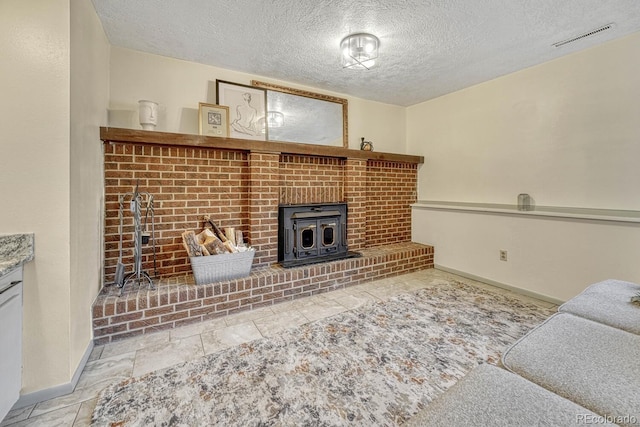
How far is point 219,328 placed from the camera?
2.21 m

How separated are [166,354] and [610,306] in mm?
2645

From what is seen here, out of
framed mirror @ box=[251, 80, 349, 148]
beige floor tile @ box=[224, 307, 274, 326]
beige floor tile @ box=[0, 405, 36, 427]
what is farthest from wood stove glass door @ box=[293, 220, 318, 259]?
beige floor tile @ box=[0, 405, 36, 427]

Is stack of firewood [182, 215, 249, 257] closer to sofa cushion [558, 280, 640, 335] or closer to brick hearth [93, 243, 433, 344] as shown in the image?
brick hearth [93, 243, 433, 344]

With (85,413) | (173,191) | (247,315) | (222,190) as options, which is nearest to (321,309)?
(247,315)

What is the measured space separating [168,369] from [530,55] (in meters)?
4.05

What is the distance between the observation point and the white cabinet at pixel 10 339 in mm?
1182

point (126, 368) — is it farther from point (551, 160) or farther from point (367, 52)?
point (551, 160)

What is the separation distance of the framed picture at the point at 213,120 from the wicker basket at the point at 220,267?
4.08 ft

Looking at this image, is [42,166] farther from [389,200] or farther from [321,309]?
[389,200]

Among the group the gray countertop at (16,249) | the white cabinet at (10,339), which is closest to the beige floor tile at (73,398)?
the white cabinet at (10,339)

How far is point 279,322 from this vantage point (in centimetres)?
230

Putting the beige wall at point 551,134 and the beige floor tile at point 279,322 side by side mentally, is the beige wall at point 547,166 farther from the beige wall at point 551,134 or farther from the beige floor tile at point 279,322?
the beige floor tile at point 279,322

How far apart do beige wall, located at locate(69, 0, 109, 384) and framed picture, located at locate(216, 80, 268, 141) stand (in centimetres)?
102

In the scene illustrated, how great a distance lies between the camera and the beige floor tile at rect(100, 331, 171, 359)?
190 cm
